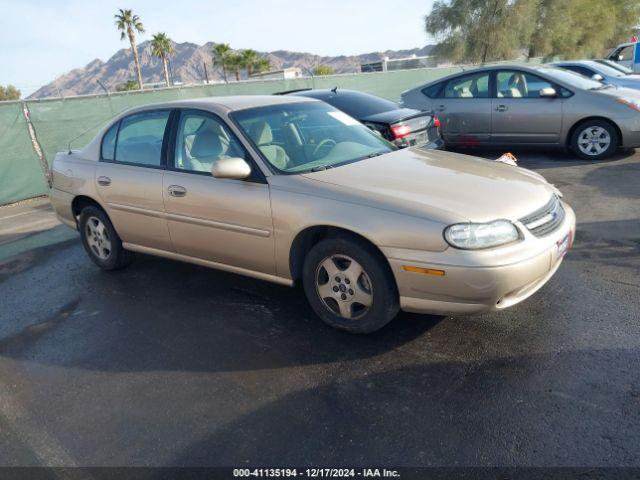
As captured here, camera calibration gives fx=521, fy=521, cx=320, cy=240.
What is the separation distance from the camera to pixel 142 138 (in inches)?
184

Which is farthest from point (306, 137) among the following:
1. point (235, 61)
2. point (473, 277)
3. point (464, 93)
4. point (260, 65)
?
point (260, 65)

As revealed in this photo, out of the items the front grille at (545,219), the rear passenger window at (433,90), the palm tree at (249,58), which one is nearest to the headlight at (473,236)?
the front grille at (545,219)

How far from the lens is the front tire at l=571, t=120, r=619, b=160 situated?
26.3 ft

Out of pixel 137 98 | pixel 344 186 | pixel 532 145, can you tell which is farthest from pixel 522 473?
pixel 137 98

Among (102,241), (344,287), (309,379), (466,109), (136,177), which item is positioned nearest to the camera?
(309,379)

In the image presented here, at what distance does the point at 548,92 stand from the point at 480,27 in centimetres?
2823

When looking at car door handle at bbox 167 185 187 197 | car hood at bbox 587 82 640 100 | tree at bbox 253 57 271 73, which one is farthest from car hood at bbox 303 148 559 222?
tree at bbox 253 57 271 73

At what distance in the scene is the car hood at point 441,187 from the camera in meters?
3.15

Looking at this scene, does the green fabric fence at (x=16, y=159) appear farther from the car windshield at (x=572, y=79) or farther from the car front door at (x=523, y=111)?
the car windshield at (x=572, y=79)

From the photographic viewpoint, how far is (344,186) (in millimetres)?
3432

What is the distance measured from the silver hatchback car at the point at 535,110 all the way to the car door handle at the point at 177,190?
6266 millimetres

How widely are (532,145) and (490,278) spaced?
6455 millimetres

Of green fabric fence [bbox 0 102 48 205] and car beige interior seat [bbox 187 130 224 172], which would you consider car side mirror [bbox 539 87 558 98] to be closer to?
car beige interior seat [bbox 187 130 224 172]

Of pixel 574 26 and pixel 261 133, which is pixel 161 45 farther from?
pixel 261 133
